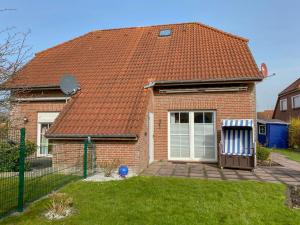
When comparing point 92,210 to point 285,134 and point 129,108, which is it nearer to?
point 129,108

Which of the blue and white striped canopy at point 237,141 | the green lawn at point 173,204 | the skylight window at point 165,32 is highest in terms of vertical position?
the skylight window at point 165,32

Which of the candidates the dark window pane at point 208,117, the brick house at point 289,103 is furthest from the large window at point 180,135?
the brick house at point 289,103

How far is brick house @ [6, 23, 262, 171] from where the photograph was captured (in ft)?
34.1

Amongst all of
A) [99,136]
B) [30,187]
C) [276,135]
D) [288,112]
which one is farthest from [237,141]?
[288,112]

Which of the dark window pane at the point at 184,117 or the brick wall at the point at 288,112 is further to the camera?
the brick wall at the point at 288,112

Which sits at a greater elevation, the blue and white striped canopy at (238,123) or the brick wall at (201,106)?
the brick wall at (201,106)

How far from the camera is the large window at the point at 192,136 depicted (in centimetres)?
1223

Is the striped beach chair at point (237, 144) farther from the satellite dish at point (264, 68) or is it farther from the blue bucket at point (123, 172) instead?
the blue bucket at point (123, 172)

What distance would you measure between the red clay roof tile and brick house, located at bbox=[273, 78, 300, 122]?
17691mm

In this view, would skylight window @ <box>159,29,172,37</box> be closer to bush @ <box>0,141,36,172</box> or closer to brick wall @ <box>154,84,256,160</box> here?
brick wall @ <box>154,84,256,160</box>

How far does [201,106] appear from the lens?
12195 millimetres

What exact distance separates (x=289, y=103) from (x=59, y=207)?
31.2 meters

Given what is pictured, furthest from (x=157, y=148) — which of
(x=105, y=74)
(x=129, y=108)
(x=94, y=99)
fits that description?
(x=105, y=74)

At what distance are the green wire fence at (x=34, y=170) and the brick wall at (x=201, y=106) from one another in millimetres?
3760
